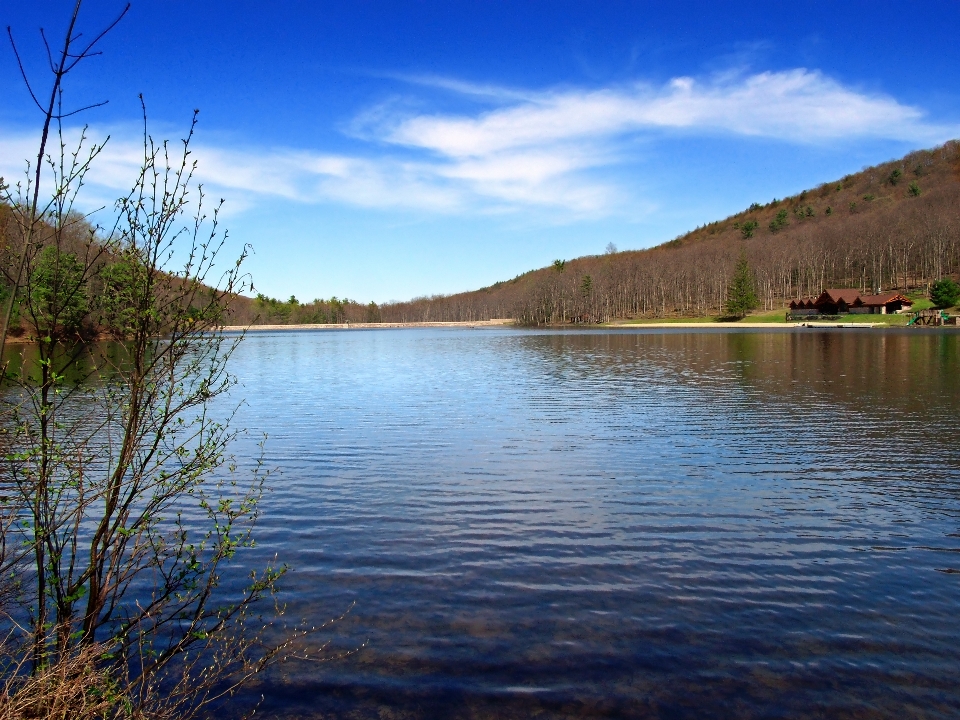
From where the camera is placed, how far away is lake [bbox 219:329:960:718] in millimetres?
6762

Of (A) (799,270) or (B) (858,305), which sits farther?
(A) (799,270)

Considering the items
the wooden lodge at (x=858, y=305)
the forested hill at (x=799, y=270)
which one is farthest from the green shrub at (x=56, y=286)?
the forested hill at (x=799, y=270)

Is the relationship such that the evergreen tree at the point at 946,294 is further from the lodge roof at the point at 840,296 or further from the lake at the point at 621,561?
the lake at the point at 621,561

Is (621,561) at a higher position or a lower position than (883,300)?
lower

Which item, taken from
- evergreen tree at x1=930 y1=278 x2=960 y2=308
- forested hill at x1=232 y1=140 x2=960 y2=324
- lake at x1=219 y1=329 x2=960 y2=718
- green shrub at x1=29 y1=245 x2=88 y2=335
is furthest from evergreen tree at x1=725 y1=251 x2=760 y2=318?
green shrub at x1=29 y1=245 x2=88 y2=335

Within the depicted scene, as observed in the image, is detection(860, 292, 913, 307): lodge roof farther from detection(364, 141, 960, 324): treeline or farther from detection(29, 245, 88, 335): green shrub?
detection(29, 245, 88, 335): green shrub

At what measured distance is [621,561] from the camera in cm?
1027

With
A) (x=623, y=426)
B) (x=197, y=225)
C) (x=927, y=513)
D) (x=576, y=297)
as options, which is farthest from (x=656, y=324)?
(x=197, y=225)

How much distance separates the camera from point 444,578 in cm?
966

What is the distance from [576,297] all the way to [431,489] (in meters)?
177

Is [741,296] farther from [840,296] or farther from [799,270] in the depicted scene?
[799,270]

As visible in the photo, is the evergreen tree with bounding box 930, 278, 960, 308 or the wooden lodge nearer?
the evergreen tree with bounding box 930, 278, 960, 308

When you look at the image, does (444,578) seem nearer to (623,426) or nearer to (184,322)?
(184,322)

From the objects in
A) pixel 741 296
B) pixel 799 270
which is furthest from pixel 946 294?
pixel 799 270
